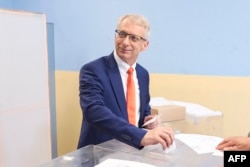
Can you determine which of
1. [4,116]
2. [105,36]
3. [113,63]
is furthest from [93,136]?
[105,36]

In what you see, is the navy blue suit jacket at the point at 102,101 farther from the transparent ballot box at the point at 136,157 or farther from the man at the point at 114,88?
the transparent ballot box at the point at 136,157

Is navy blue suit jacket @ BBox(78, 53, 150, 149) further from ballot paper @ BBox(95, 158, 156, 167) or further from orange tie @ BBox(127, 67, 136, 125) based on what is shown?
ballot paper @ BBox(95, 158, 156, 167)

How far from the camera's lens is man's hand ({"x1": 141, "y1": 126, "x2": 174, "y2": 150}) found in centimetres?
117

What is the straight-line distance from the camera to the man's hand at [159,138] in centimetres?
117

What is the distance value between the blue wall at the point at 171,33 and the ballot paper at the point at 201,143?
1.06m

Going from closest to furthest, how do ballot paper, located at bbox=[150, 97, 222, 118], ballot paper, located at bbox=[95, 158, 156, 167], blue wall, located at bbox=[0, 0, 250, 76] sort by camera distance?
1. ballot paper, located at bbox=[95, 158, 156, 167]
2. ballot paper, located at bbox=[150, 97, 222, 118]
3. blue wall, located at bbox=[0, 0, 250, 76]

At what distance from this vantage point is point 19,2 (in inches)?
121

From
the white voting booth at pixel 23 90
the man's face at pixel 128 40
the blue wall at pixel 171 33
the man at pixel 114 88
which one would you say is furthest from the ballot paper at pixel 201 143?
the white voting booth at pixel 23 90

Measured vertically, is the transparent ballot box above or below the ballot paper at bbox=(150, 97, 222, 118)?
below

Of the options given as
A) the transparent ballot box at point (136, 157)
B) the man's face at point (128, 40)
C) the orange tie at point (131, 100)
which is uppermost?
the man's face at point (128, 40)

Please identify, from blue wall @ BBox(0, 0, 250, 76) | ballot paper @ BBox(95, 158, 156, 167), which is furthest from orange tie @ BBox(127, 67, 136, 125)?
blue wall @ BBox(0, 0, 250, 76)

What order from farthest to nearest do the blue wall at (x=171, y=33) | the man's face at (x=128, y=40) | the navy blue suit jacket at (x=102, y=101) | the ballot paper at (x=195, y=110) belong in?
the blue wall at (x=171, y=33) < the ballot paper at (x=195, y=110) < the man's face at (x=128, y=40) < the navy blue suit jacket at (x=102, y=101)

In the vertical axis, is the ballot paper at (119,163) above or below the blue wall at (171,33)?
below

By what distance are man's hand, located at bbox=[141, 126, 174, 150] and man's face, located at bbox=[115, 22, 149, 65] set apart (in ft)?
1.81
